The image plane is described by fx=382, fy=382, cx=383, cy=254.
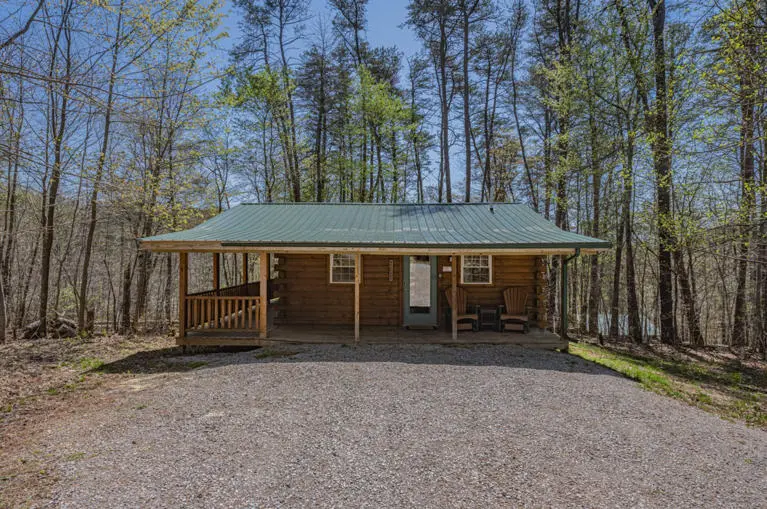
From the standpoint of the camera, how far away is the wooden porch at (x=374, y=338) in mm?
7941

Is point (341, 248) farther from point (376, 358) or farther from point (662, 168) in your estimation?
point (662, 168)

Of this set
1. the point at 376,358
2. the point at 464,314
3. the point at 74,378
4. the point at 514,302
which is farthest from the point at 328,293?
the point at 74,378

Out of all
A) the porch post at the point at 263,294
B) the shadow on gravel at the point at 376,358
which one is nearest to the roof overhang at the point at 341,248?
the porch post at the point at 263,294

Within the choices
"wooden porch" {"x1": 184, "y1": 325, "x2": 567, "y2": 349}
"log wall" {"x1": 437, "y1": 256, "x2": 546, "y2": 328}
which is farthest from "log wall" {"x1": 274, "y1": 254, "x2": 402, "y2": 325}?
"log wall" {"x1": 437, "y1": 256, "x2": 546, "y2": 328}

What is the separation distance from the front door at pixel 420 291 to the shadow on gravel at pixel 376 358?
1530mm

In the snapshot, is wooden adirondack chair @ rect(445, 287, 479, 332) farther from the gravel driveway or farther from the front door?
the gravel driveway

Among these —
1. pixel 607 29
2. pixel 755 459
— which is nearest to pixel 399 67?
pixel 607 29

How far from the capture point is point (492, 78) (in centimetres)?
1805

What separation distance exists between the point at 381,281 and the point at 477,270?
2.38 metres

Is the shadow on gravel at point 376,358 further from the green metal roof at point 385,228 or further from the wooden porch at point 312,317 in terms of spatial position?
the green metal roof at point 385,228

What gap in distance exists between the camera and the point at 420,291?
31.1 ft

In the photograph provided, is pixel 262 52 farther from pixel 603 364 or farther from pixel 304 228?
pixel 603 364

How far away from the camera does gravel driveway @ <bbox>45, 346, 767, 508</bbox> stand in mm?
2879

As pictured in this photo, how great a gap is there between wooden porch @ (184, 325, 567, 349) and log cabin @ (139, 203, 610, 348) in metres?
0.02
